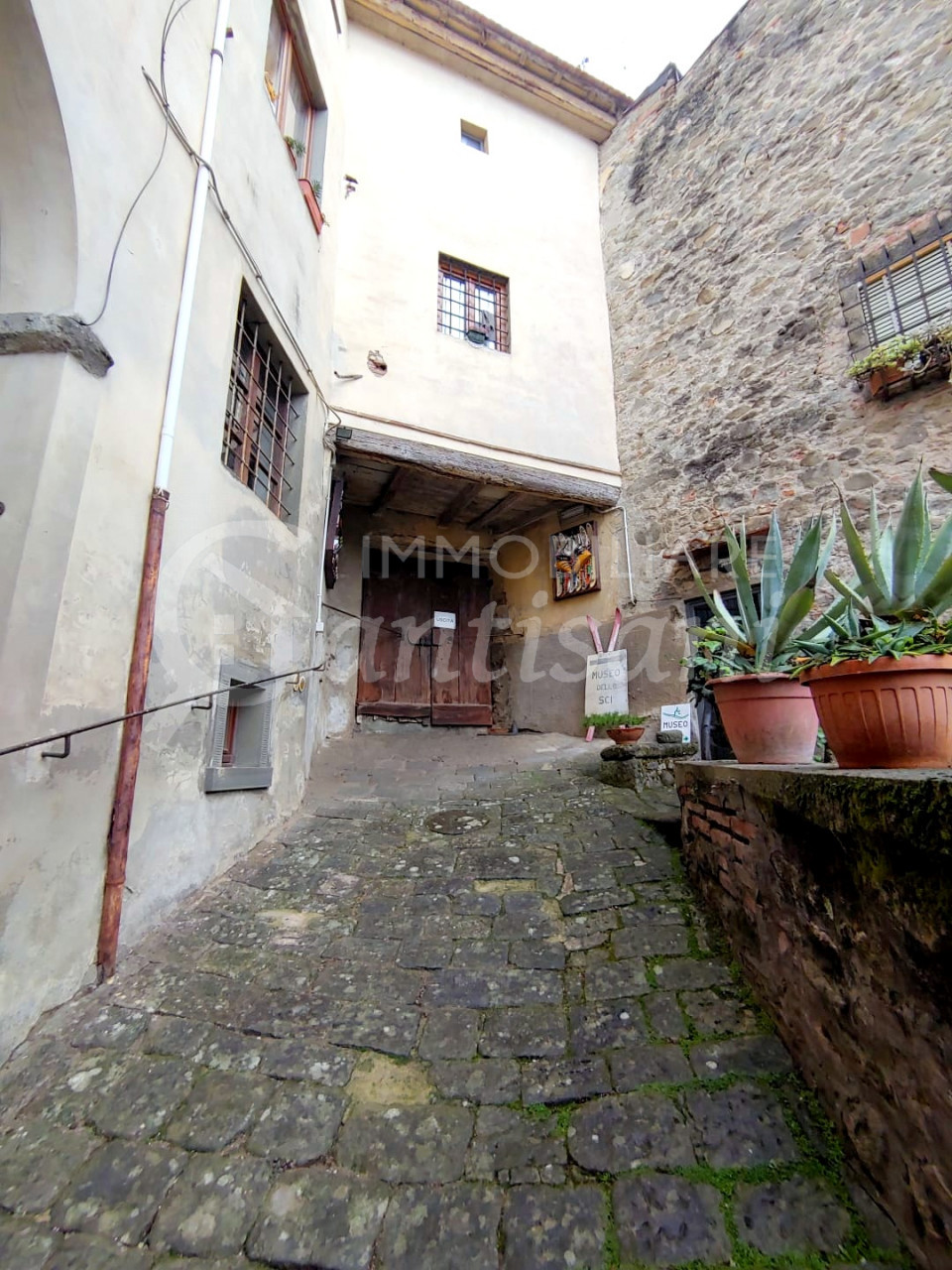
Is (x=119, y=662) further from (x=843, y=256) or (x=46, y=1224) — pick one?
(x=843, y=256)

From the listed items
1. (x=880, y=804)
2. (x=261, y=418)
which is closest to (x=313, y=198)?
(x=261, y=418)

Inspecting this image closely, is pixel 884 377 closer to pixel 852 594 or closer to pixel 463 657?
pixel 852 594

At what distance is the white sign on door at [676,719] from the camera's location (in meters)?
4.97

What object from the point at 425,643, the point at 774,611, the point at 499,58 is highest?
the point at 499,58

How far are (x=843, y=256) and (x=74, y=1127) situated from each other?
7.09 metres

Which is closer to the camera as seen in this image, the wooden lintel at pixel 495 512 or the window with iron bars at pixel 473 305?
the window with iron bars at pixel 473 305

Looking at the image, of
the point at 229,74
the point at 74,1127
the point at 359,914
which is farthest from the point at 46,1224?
the point at 229,74

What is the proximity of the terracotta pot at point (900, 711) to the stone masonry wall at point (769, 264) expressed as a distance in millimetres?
3579

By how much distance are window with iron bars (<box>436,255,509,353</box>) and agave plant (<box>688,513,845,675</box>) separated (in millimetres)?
4720

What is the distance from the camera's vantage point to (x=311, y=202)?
4.48 metres

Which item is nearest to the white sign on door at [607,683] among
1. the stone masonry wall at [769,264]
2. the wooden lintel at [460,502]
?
the stone masonry wall at [769,264]

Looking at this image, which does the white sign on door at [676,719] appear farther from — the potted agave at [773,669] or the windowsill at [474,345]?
the windowsill at [474,345]

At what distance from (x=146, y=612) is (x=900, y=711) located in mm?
2614

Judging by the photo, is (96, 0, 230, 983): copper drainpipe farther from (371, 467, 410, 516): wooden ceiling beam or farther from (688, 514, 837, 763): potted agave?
(371, 467, 410, 516): wooden ceiling beam
